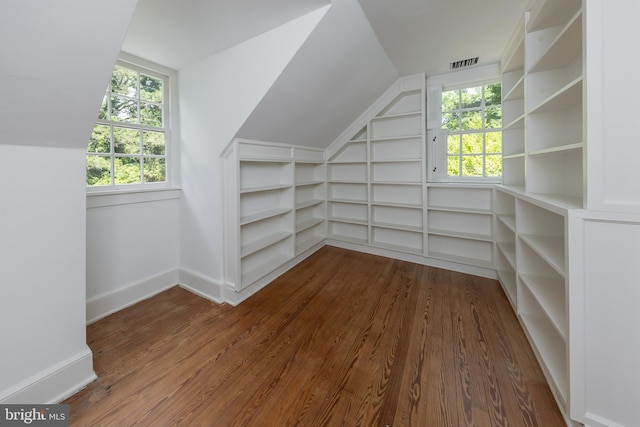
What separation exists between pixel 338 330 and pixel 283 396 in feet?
2.21

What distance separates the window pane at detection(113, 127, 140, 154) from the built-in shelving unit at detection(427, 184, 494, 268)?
10.9 ft

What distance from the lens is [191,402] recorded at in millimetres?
1302

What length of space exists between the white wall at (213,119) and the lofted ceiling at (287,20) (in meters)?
0.10

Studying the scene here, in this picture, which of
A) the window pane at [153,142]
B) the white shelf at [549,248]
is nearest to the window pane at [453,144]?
the white shelf at [549,248]

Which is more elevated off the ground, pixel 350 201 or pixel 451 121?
pixel 451 121

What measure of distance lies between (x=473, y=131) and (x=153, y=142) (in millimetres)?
3703

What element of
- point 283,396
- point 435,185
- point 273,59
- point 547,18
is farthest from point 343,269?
point 547,18

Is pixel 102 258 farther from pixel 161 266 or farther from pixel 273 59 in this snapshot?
pixel 273 59

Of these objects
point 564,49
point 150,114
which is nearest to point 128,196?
point 150,114

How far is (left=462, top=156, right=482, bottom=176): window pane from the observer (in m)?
3.11

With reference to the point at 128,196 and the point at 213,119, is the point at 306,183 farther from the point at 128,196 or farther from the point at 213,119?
the point at 128,196

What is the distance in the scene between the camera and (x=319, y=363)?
1.57 m

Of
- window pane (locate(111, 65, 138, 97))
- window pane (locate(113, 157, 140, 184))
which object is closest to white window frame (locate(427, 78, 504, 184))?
window pane (locate(111, 65, 138, 97))

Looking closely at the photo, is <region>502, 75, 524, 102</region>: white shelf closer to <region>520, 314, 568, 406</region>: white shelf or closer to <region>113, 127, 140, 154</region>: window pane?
<region>520, 314, 568, 406</region>: white shelf
